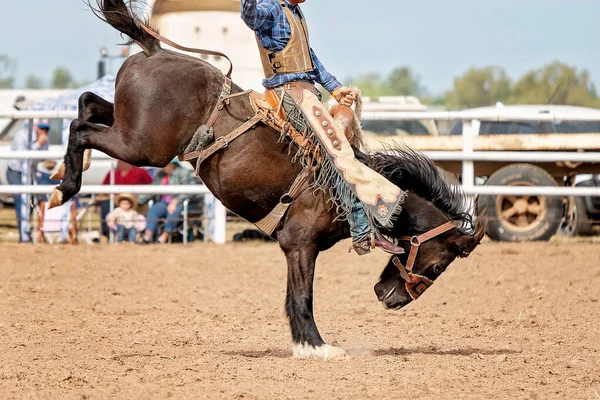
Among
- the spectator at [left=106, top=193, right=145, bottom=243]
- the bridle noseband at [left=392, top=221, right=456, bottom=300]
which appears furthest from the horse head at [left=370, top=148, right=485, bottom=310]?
the spectator at [left=106, top=193, right=145, bottom=243]

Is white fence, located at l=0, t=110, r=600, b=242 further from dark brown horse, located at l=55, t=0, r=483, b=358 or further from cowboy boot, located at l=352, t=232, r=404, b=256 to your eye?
cowboy boot, located at l=352, t=232, r=404, b=256

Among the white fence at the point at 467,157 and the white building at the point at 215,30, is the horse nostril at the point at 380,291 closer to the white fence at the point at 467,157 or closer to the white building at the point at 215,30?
the white fence at the point at 467,157

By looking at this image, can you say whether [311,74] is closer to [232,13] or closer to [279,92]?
[279,92]

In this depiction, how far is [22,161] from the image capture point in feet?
40.6

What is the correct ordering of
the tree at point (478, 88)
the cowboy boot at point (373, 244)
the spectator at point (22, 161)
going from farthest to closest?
the tree at point (478, 88)
the spectator at point (22, 161)
the cowboy boot at point (373, 244)

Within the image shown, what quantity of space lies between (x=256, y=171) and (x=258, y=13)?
899 millimetres

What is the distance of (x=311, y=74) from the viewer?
5613 mm

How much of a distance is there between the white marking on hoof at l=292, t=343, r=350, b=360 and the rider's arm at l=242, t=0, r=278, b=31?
5.97 feet

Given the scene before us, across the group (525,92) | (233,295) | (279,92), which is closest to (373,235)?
(279,92)

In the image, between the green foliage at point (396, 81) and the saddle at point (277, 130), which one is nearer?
the saddle at point (277, 130)

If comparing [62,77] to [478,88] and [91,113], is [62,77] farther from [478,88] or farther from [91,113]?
[91,113]

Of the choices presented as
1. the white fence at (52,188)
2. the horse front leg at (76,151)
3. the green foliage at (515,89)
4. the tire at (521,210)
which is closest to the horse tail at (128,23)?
the horse front leg at (76,151)

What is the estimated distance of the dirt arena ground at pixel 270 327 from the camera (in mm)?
4676

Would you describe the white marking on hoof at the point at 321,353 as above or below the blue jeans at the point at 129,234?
above
